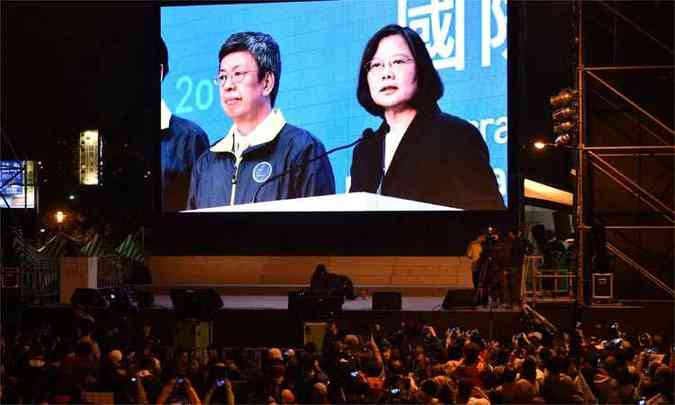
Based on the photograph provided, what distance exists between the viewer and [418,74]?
18.1 m

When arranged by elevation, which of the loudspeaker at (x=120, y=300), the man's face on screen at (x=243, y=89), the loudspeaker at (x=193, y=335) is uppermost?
the man's face on screen at (x=243, y=89)

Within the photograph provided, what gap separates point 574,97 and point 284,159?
250 inches

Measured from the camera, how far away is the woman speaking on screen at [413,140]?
58.4 feet

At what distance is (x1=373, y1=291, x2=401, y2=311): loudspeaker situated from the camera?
15.0 meters

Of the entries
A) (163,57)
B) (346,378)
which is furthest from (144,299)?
(346,378)

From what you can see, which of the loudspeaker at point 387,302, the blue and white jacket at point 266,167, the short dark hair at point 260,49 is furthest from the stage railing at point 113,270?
the loudspeaker at point 387,302

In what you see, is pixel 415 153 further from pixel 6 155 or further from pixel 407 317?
pixel 6 155

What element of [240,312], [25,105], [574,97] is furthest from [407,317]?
[25,105]

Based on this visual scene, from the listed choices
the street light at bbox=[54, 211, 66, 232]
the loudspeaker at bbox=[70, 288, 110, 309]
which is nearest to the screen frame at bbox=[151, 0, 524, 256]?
the loudspeaker at bbox=[70, 288, 110, 309]

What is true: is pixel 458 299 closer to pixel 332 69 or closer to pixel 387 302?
pixel 387 302

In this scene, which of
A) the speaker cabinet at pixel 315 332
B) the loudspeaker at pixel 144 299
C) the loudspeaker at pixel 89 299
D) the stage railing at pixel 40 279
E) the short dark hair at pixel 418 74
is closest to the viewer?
the speaker cabinet at pixel 315 332

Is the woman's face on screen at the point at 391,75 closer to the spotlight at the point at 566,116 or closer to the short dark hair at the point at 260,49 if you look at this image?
the short dark hair at the point at 260,49

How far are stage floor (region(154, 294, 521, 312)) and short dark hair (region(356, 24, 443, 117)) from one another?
337 centimetres

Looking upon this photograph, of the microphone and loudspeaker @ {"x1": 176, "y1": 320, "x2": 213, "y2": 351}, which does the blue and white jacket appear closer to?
the microphone
